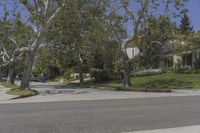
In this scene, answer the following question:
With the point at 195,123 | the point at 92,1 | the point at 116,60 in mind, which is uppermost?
the point at 92,1

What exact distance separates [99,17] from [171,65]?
89.3 ft

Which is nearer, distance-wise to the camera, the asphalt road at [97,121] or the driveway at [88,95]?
the asphalt road at [97,121]

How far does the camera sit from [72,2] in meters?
32.3

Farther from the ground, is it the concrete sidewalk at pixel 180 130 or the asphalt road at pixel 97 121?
the asphalt road at pixel 97 121

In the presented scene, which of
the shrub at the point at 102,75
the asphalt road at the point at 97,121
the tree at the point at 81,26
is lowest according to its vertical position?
the asphalt road at the point at 97,121

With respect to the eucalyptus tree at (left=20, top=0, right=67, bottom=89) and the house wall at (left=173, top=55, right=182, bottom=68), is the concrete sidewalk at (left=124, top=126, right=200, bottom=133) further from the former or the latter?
the house wall at (left=173, top=55, right=182, bottom=68)

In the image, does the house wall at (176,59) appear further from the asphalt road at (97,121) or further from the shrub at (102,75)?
the asphalt road at (97,121)

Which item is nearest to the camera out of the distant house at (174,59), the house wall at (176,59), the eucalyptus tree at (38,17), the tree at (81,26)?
the eucalyptus tree at (38,17)

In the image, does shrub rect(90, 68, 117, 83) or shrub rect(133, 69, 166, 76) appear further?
shrub rect(90, 68, 117, 83)

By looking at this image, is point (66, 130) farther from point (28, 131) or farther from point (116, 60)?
point (116, 60)

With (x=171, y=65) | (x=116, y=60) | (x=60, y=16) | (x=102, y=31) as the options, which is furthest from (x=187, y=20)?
(x=60, y=16)

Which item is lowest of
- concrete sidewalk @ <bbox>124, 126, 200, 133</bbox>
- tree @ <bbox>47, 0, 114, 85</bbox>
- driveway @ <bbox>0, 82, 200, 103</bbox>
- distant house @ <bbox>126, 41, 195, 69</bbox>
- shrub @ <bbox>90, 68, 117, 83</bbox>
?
concrete sidewalk @ <bbox>124, 126, 200, 133</bbox>

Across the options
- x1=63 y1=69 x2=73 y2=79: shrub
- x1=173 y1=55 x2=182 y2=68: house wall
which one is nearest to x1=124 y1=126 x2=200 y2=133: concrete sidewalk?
x1=173 y1=55 x2=182 y2=68: house wall

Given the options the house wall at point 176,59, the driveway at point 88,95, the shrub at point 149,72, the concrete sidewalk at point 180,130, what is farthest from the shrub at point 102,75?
the concrete sidewalk at point 180,130
